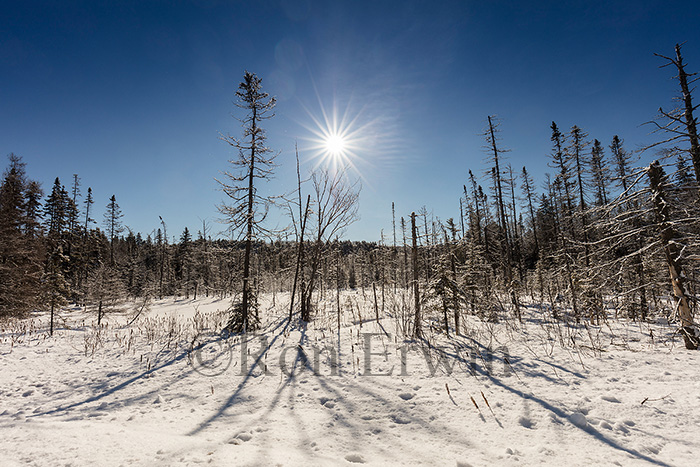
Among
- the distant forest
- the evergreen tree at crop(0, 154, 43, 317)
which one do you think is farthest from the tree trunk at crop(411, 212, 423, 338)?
the evergreen tree at crop(0, 154, 43, 317)

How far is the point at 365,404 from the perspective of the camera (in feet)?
16.1

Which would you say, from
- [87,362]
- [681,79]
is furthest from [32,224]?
[681,79]

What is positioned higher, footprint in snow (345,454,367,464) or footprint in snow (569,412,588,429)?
footprint in snow (569,412,588,429)

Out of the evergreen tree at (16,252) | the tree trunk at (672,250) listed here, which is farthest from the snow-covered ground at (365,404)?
the evergreen tree at (16,252)

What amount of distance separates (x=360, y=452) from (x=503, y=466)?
5.67 ft

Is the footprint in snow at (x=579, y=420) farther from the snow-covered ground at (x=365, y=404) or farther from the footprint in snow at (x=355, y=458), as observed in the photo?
the footprint in snow at (x=355, y=458)

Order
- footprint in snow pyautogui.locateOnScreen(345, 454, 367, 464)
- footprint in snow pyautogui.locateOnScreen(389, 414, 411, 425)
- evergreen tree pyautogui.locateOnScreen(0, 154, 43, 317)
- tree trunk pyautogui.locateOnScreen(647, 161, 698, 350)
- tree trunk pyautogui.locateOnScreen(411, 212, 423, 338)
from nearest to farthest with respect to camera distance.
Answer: footprint in snow pyautogui.locateOnScreen(345, 454, 367, 464)
footprint in snow pyautogui.locateOnScreen(389, 414, 411, 425)
tree trunk pyautogui.locateOnScreen(647, 161, 698, 350)
tree trunk pyautogui.locateOnScreen(411, 212, 423, 338)
evergreen tree pyautogui.locateOnScreen(0, 154, 43, 317)

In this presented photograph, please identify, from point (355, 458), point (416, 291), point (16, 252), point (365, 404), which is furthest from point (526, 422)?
point (16, 252)

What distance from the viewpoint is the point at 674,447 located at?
3.24 metres

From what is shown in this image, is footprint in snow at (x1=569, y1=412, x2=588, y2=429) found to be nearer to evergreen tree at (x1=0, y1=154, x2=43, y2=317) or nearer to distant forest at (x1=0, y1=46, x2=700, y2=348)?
distant forest at (x1=0, y1=46, x2=700, y2=348)

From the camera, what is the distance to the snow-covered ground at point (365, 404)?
339 centimetres

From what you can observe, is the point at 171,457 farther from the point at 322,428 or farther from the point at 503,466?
the point at 503,466

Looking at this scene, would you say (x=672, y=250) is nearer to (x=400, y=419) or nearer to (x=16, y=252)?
(x=400, y=419)

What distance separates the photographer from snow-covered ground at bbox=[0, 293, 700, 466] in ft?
11.1
